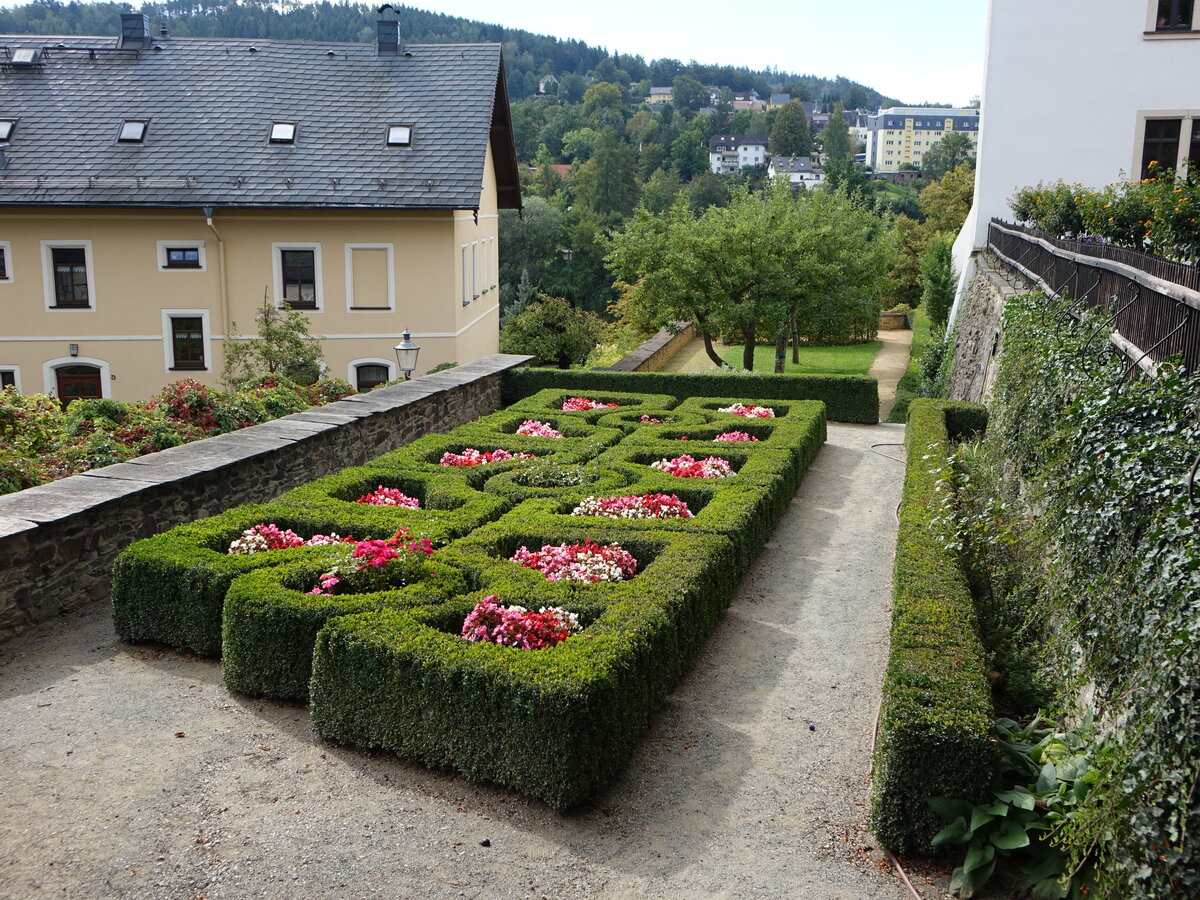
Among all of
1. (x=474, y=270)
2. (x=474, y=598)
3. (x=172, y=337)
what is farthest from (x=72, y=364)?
(x=474, y=598)

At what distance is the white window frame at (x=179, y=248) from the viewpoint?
2430 centimetres

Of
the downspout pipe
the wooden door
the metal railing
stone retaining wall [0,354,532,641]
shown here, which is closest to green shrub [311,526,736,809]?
stone retaining wall [0,354,532,641]

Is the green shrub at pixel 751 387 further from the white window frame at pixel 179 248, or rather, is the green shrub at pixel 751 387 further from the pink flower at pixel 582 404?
the white window frame at pixel 179 248

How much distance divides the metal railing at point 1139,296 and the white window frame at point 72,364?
2126 centimetres

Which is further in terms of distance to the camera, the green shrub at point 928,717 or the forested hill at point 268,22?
the forested hill at point 268,22

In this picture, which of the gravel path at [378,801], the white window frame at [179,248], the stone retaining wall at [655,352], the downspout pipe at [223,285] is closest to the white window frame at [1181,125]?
the stone retaining wall at [655,352]

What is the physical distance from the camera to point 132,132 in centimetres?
2489

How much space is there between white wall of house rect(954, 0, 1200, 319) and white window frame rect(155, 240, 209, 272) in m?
18.2

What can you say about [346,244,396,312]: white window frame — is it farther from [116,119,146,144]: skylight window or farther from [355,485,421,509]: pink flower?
[355,485,421,509]: pink flower

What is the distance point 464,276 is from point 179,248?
6.70 m

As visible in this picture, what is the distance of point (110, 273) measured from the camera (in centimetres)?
2430

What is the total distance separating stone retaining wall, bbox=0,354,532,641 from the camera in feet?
24.7

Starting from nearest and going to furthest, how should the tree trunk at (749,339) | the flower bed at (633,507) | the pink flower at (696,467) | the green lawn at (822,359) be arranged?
the flower bed at (633,507) → the pink flower at (696,467) → the tree trunk at (749,339) → the green lawn at (822,359)

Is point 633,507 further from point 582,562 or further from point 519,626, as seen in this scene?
point 519,626
